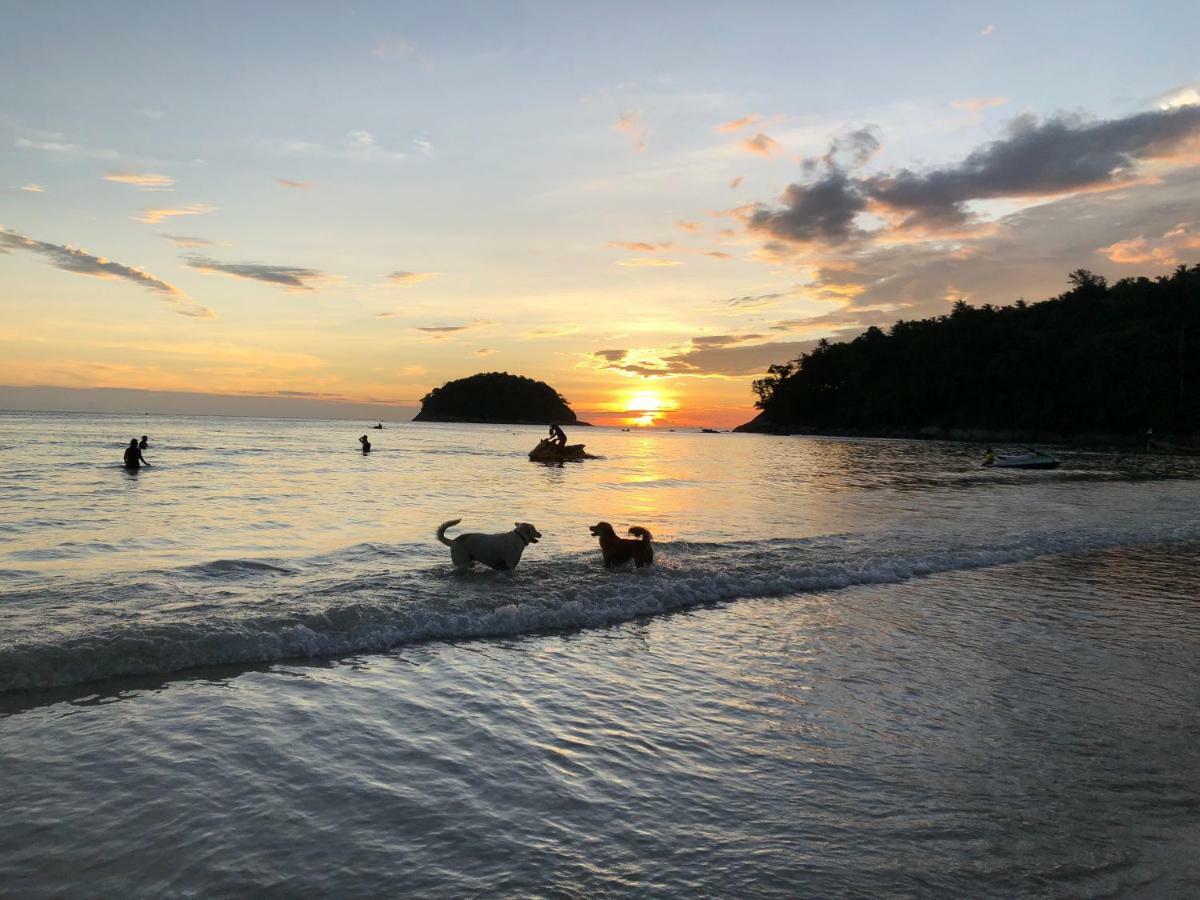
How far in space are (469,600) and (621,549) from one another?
3.31 meters

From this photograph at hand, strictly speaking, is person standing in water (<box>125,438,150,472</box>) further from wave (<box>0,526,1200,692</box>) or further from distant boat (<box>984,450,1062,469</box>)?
distant boat (<box>984,450,1062,469</box>)

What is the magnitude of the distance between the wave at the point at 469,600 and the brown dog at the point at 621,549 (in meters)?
0.29

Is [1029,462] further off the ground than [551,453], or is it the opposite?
[1029,462]

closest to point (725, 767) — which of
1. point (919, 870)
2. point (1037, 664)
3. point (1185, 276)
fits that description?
point (919, 870)

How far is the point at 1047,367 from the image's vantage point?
372 ft

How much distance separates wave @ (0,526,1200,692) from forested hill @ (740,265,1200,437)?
101333 millimetres

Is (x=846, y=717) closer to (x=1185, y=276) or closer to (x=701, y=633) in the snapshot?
(x=701, y=633)

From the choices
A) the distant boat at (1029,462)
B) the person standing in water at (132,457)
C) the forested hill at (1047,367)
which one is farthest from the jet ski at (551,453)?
the forested hill at (1047,367)

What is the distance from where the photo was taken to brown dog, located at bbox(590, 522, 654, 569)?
1210cm

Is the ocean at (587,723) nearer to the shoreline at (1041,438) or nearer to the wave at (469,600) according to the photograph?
the wave at (469,600)

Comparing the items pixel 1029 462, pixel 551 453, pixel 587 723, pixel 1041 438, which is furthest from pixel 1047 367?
pixel 587 723

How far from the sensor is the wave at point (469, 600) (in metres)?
6.91

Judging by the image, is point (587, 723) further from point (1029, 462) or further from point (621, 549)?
point (1029, 462)

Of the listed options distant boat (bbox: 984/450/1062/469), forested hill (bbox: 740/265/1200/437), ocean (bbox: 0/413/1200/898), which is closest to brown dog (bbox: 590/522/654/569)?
ocean (bbox: 0/413/1200/898)
